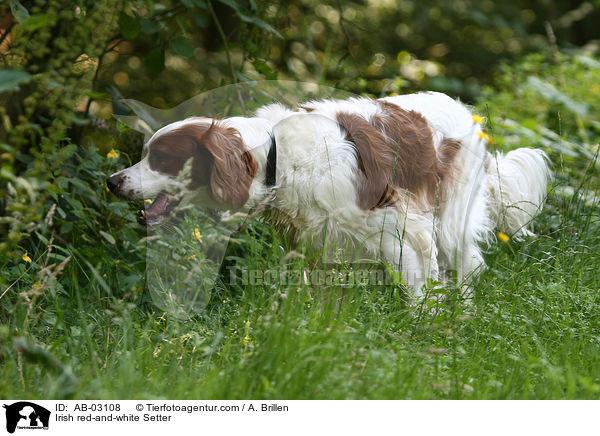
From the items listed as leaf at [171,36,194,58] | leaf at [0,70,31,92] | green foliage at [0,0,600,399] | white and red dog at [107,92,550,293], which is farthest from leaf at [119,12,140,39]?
leaf at [0,70,31,92]

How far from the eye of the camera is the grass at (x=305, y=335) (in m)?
1.87

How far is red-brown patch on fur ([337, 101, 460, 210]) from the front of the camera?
2.88 m

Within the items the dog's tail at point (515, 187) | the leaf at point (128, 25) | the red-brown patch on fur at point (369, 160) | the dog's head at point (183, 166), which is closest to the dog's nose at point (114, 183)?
the dog's head at point (183, 166)

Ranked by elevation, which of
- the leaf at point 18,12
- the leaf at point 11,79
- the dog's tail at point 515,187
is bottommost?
the dog's tail at point 515,187

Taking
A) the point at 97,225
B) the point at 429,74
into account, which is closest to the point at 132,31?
the point at 97,225

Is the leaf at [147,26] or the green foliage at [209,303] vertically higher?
the leaf at [147,26]

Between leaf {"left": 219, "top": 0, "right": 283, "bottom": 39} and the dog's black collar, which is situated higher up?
leaf {"left": 219, "top": 0, "right": 283, "bottom": 39}

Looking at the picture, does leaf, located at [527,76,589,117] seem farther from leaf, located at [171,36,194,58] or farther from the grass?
leaf, located at [171,36,194,58]

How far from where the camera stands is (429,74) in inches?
328

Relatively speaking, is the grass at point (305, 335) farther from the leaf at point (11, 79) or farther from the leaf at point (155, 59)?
the leaf at point (155, 59)

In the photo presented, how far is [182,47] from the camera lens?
3.39 m

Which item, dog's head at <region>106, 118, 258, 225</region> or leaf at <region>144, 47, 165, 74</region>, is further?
leaf at <region>144, 47, 165, 74</region>
